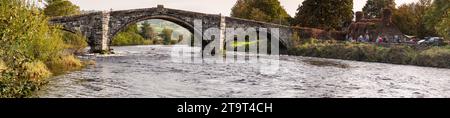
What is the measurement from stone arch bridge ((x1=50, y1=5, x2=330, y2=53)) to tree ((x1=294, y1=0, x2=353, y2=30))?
16865mm

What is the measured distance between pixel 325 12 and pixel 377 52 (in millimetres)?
27452

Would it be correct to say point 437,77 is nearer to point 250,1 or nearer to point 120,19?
point 120,19

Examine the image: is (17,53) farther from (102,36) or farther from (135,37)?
(135,37)

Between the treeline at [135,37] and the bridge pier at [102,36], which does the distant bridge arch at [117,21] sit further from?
the treeline at [135,37]

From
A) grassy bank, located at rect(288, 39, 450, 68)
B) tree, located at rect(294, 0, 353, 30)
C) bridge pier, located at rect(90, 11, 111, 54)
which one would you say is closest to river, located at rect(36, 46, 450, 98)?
grassy bank, located at rect(288, 39, 450, 68)

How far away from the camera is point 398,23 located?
260ft

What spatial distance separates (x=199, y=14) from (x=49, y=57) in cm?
3049

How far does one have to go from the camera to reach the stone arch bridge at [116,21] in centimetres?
5650

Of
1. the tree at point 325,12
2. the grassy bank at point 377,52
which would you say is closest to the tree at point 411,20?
the tree at point 325,12

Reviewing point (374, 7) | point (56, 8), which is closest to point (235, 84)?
point (56, 8)

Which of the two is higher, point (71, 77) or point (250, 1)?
point (250, 1)

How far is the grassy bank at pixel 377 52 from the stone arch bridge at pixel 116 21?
9.60 metres
